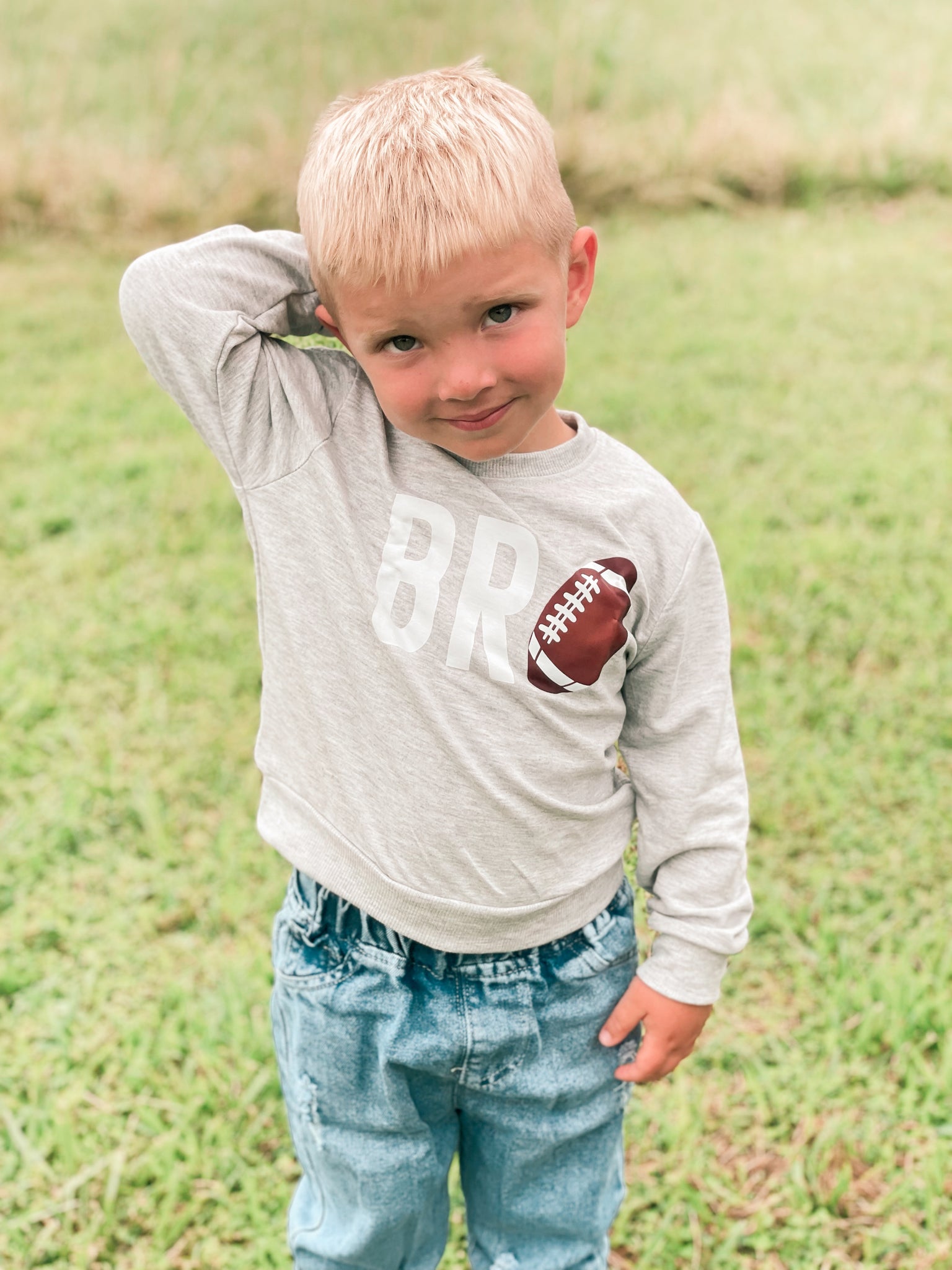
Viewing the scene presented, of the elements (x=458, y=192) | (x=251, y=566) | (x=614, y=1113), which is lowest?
(x=251, y=566)

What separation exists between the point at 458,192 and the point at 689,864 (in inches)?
28.4

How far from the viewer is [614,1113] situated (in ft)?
4.40

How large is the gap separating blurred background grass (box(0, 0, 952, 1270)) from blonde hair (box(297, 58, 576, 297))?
143 centimetres

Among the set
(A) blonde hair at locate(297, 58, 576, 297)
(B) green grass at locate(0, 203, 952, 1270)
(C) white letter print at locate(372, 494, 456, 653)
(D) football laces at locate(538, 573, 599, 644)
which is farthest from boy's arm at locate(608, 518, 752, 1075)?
(B) green grass at locate(0, 203, 952, 1270)

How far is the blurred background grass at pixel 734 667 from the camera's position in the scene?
1.80 m

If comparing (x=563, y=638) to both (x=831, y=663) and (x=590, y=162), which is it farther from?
(x=590, y=162)

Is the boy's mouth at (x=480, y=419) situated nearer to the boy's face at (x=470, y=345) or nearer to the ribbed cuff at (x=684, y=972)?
the boy's face at (x=470, y=345)

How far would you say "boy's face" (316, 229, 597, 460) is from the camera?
0.99 metres

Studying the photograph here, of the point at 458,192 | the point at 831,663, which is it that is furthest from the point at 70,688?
the point at 458,192

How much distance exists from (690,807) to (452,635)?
0.33 metres

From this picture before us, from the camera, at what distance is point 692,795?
1.23m

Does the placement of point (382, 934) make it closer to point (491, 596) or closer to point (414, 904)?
point (414, 904)

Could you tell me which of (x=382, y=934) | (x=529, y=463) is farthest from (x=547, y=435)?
(x=382, y=934)

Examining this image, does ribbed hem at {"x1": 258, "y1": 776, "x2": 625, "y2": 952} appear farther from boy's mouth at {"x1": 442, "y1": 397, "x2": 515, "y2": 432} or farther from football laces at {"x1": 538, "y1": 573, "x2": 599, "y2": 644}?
boy's mouth at {"x1": 442, "y1": 397, "x2": 515, "y2": 432}
